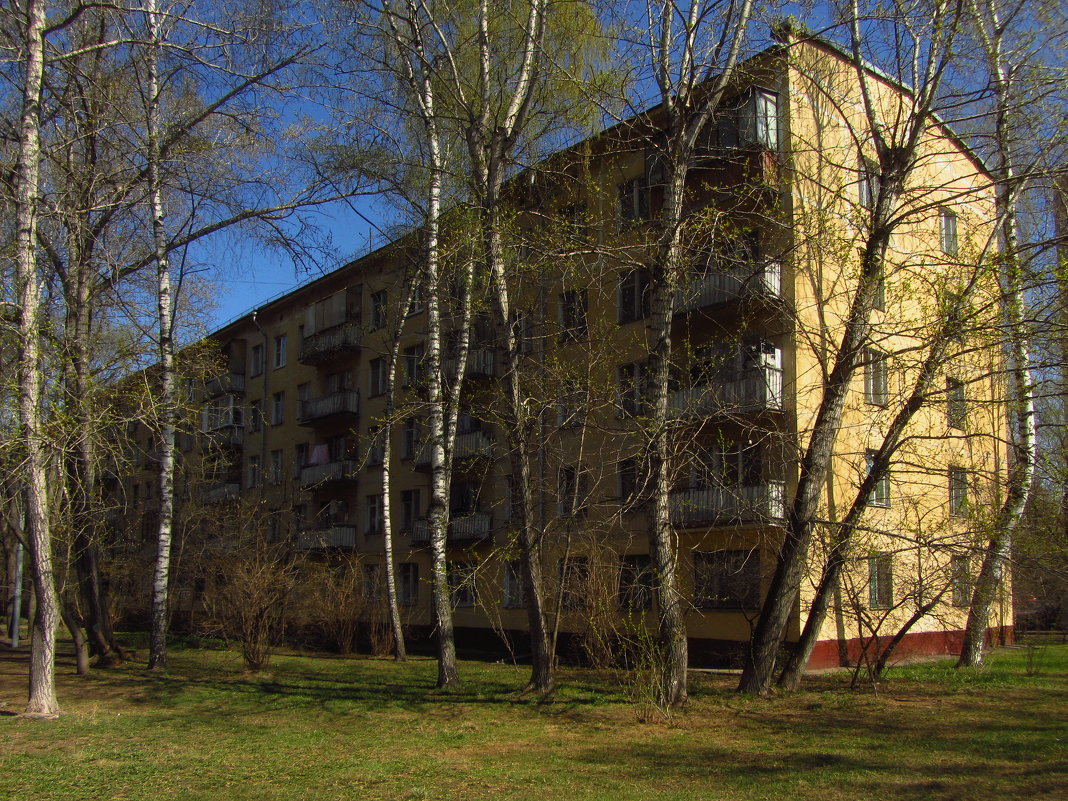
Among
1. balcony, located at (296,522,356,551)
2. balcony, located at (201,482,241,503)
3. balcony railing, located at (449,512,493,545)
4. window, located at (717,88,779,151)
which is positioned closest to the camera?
window, located at (717,88,779,151)

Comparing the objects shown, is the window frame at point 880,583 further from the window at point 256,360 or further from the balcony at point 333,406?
the window at point 256,360

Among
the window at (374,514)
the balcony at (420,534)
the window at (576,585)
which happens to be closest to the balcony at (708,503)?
the window at (576,585)

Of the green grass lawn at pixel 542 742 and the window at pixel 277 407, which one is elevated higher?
the window at pixel 277 407

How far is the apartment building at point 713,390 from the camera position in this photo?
12461mm

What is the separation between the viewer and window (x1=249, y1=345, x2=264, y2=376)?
39094 mm

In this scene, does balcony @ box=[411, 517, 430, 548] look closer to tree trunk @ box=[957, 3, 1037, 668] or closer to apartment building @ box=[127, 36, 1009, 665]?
apartment building @ box=[127, 36, 1009, 665]

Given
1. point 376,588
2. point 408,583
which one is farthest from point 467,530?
point 408,583

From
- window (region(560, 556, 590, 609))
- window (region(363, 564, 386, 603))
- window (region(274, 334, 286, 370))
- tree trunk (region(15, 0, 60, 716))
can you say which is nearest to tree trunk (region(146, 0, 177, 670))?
tree trunk (region(15, 0, 60, 716))

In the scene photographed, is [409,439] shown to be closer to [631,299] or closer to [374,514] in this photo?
[374,514]

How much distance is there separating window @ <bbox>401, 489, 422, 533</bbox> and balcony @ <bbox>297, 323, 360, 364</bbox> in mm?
5551

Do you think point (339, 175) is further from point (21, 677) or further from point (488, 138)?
point (21, 677)

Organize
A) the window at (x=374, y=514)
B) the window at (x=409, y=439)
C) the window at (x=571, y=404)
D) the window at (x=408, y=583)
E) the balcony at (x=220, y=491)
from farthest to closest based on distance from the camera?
the balcony at (x=220, y=491)
the window at (x=374, y=514)
the window at (x=409, y=439)
the window at (x=408, y=583)
the window at (x=571, y=404)

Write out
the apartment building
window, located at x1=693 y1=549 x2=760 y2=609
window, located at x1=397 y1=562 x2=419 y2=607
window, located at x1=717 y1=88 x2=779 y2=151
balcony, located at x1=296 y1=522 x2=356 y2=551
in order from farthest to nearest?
balcony, located at x1=296 y1=522 x2=356 y2=551
window, located at x1=397 y1=562 x2=419 y2=607
window, located at x1=693 y1=549 x2=760 y2=609
window, located at x1=717 y1=88 x2=779 y2=151
the apartment building

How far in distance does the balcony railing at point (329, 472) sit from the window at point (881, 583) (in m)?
19.1
